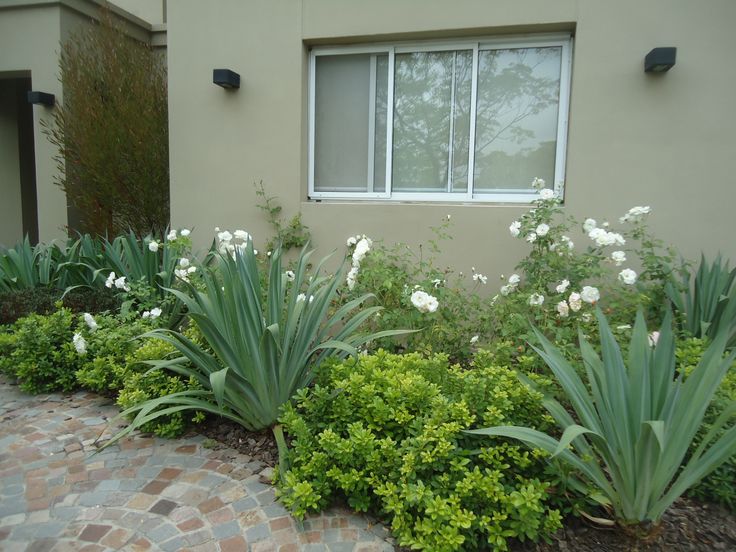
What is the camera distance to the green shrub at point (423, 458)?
2061mm

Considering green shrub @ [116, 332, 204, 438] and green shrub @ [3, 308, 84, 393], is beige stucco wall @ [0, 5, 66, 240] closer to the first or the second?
green shrub @ [3, 308, 84, 393]

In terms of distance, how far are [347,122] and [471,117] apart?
130 centimetres

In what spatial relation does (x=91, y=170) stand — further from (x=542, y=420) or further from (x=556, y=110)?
(x=542, y=420)

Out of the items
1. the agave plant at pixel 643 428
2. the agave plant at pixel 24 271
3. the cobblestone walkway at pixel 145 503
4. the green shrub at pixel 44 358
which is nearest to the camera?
the agave plant at pixel 643 428

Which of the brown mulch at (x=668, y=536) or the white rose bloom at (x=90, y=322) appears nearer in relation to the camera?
the brown mulch at (x=668, y=536)

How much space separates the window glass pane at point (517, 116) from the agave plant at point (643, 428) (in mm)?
2848

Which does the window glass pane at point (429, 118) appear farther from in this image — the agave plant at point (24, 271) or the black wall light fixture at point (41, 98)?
the black wall light fixture at point (41, 98)

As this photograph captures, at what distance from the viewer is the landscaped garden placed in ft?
6.75

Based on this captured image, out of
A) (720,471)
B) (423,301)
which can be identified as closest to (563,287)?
(423,301)

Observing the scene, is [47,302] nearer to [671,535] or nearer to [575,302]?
[575,302]

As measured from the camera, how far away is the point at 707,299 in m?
3.71

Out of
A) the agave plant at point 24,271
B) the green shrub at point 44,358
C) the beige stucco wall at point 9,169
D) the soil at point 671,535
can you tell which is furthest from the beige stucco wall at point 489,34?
the beige stucco wall at point 9,169

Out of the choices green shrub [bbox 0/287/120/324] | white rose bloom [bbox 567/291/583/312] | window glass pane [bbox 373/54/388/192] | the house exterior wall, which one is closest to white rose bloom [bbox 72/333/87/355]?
green shrub [bbox 0/287/120/324]

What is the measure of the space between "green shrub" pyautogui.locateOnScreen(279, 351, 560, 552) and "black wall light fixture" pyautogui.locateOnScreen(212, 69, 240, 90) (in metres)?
3.61
